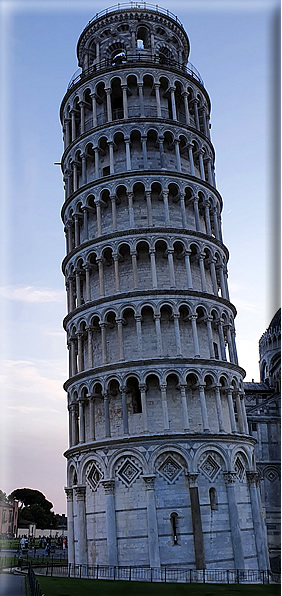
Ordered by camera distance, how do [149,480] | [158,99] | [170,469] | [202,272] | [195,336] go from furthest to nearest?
[158,99] → [202,272] → [195,336] → [170,469] → [149,480]

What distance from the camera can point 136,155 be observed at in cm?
3453

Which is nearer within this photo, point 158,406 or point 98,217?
point 158,406

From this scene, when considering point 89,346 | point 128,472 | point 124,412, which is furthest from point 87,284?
point 128,472

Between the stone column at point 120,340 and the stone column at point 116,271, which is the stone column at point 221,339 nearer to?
the stone column at point 120,340

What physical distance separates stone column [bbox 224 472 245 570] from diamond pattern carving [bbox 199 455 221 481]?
0.51 metres

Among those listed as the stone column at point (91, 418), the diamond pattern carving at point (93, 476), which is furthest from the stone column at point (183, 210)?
the diamond pattern carving at point (93, 476)

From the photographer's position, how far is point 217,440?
28469 millimetres

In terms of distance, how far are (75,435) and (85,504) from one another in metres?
3.84

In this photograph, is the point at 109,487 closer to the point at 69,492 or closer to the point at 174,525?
the point at 174,525

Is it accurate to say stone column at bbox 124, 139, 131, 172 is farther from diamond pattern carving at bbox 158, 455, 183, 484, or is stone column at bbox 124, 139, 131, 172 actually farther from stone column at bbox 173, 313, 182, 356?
diamond pattern carving at bbox 158, 455, 183, 484

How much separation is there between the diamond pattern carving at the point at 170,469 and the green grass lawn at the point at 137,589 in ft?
16.9

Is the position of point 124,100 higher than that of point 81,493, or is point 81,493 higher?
point 124,100

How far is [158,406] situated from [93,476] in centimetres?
491

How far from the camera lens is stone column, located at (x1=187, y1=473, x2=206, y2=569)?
25688 mm
